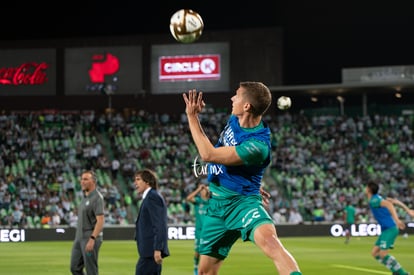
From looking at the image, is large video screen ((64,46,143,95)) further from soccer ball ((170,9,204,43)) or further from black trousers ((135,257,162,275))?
soccer ball ((170,9,204,43))

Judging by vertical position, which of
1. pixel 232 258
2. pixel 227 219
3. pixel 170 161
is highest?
pixel 170 161

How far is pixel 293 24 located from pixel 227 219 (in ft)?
168

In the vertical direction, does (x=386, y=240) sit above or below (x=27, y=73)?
below

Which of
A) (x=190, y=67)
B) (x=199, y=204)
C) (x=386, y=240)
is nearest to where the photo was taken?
(x=386, y=240)

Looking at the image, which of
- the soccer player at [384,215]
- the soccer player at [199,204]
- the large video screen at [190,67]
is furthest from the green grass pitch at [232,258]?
the large video screen at [190,67]

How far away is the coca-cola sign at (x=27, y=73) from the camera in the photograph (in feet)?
175

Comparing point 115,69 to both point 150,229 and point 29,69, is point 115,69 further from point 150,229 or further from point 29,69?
point 150,229

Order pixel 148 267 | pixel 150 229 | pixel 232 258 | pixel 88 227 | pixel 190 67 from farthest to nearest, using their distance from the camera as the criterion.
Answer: pixel 190 67 < pixel 232 258 < pixel 88 227 < pixel 150 229 < pixel 148 267

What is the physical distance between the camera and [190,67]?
5259cm

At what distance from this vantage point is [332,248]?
102ft

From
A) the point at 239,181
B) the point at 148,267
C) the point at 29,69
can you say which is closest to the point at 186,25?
the point at 239,181

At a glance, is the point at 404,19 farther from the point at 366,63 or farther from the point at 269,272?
the point at 269,272

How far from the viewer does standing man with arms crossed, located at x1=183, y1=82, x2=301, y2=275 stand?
848cm

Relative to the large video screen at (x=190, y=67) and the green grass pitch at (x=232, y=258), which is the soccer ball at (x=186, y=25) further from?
the large video screen at (x=190, y=67)
